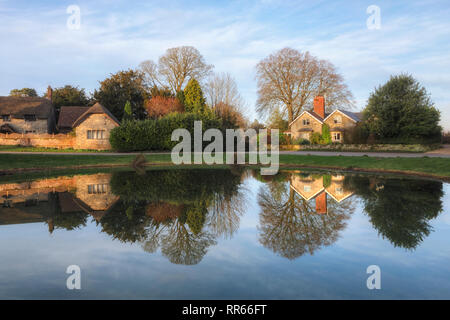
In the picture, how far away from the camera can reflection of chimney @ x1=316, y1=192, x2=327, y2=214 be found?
7500 millimetres

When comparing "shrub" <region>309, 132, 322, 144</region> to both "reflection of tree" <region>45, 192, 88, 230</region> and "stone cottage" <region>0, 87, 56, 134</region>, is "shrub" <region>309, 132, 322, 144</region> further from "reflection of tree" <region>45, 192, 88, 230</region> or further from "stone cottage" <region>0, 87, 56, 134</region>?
"reflection of tree" <region>45, 192, 88, 230</region>

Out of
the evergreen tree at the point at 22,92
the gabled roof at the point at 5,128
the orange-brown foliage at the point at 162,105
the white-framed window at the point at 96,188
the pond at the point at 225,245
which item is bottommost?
the pond at the point at 225,245

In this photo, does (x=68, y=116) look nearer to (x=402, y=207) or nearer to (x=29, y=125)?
(x=29, y=125)

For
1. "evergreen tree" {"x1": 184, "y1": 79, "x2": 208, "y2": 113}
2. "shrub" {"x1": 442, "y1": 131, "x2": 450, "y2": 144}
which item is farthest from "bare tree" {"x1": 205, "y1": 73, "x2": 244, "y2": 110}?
"shrub" {"x1": 442, "y1": 131, "x2": 450, "y2": 144}

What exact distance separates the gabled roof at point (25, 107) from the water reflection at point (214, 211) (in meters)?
34.8

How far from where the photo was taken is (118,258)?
4.55 meters

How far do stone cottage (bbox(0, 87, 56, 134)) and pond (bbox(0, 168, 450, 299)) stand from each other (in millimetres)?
37522

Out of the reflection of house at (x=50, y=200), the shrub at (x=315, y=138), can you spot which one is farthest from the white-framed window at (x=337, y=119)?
the reflection of house at (x=50, y=200)

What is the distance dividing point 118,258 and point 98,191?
21.2 ft

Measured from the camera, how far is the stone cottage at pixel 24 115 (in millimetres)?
40375

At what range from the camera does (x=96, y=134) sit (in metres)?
34.3

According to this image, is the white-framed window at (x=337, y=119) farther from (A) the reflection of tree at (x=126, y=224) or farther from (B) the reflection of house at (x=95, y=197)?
(A) the reflection of tree at (x=126, y=224)
